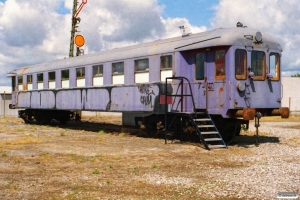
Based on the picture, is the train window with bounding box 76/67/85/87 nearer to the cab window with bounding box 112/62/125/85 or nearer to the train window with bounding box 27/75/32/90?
the cab window with bounding box 112/62/125/85

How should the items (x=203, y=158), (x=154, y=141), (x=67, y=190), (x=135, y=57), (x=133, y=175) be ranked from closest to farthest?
1. (x=67, y=190)
2. (x=133, y=175)
3. (x=203, y=158)
4. (x=154, y=141)
5. (x=135, y=57)

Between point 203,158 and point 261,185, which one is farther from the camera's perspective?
point 203,158

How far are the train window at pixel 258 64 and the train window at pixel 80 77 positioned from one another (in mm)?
8764

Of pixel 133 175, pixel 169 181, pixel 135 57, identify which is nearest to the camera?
pixel 169 181

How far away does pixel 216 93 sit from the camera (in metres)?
12.9

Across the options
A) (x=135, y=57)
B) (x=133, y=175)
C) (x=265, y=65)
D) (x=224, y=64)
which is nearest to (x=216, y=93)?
(x=224, y=64)

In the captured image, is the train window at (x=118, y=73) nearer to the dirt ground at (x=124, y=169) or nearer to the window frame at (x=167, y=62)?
the window frame at (x=167, y=62)

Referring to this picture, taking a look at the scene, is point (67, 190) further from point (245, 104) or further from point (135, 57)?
point (135, 57)

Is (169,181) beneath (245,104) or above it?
beneath

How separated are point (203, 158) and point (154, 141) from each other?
4.25m

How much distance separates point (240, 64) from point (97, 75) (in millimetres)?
7414

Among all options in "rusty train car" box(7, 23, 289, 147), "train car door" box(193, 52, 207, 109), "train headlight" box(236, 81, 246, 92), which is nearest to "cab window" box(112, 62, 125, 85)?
"rusty train car" box(7, 23, 289, 147)

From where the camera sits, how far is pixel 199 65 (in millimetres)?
13562

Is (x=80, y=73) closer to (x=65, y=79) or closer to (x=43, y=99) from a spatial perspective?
(x=65, y=79)
